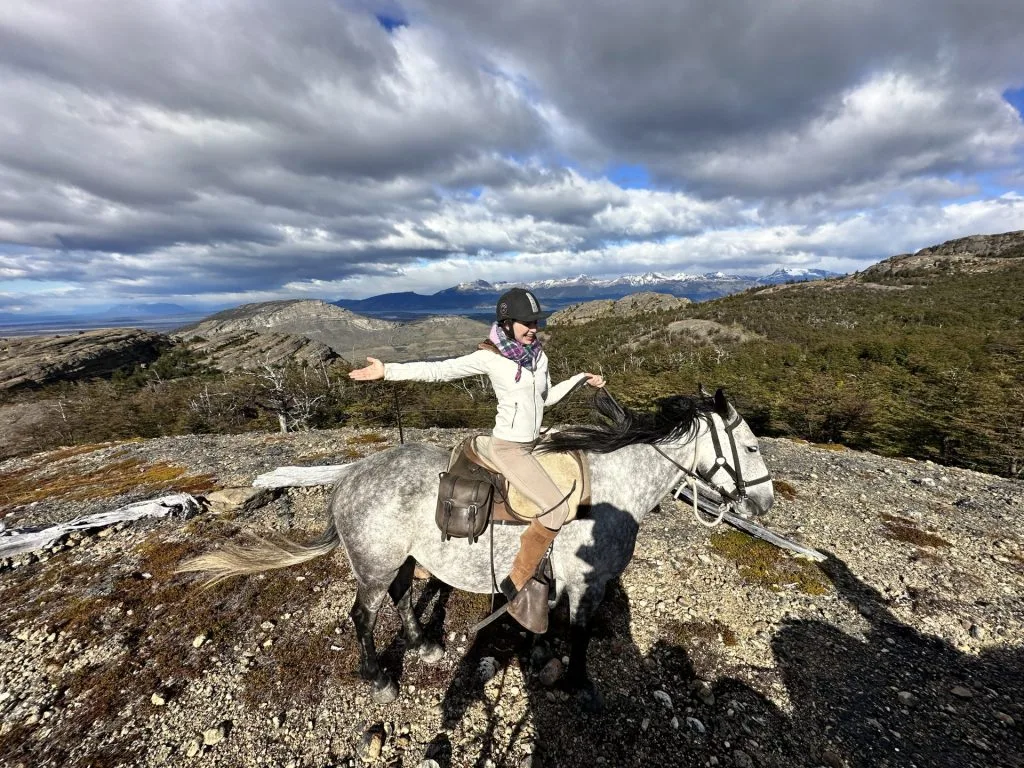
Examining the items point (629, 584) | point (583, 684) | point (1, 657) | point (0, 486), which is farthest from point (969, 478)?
point (0, 486)

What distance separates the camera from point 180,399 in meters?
34.8

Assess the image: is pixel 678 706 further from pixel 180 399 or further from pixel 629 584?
pixel 180 399

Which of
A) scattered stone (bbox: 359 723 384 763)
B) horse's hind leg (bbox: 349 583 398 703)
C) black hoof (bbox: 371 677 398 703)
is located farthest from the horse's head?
scattered stone (bbox: 359 723 384 763)

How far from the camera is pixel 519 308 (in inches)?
145

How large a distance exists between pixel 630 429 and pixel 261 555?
Result: 4.65m

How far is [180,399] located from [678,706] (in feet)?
144

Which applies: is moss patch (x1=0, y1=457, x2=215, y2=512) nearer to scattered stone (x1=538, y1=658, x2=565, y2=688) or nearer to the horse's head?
scattered stone (x1=538, y1=658, x2=565, y2=688)

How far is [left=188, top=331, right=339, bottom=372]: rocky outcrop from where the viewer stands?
87625mm

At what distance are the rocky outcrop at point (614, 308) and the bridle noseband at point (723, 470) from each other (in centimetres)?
11556

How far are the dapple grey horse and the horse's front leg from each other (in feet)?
0.04

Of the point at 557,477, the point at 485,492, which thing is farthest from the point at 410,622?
the point at 557,477

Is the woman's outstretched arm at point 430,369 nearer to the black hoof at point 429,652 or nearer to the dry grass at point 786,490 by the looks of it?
the black hoof at point 429,652

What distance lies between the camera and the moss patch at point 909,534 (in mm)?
7309

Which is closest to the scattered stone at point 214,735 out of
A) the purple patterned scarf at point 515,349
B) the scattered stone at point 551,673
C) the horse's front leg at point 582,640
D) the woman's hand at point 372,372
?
the scattered stone at point 551,673
